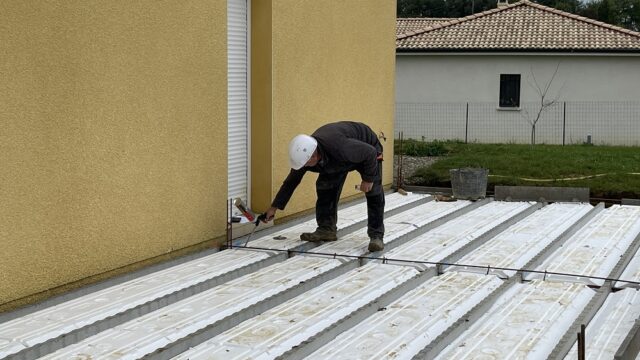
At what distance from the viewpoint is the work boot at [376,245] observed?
24.4ft

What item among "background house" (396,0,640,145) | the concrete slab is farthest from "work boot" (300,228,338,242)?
"background house" (396,0,640,145)

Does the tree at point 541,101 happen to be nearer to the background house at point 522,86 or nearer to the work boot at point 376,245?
the background house at point 522,86

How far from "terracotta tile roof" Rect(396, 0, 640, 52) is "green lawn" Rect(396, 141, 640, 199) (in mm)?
5366

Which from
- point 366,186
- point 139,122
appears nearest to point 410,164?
point 366,186

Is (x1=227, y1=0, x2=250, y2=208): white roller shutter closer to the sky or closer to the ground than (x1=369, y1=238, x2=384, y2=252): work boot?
closer to the sky

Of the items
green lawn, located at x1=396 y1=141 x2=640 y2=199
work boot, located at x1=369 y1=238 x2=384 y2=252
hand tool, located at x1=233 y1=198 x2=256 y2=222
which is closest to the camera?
work boot, located at x1=369 y1=238 x2=384 y2=252

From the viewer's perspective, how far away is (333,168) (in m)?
7.29

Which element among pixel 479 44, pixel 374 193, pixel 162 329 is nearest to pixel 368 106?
pixel 374 193

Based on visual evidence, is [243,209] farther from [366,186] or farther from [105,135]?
[105,135]

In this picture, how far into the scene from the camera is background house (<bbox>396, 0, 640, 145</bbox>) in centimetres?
2295

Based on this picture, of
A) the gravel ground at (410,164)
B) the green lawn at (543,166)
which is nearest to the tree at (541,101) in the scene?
the green lawn at (543,166)

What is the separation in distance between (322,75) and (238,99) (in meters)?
1.68

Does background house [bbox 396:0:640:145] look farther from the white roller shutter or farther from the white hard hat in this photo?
the white hard hat

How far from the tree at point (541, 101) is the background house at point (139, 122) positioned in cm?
1462
